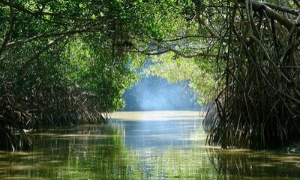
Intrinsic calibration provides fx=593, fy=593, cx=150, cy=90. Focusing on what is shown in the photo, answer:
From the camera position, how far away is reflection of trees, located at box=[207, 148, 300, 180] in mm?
6566

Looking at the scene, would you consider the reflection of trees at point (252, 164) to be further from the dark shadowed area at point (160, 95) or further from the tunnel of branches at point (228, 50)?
the dark shadowed area at point (160, 95)

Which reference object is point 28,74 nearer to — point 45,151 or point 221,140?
point 45,151

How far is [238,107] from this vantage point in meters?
9.13

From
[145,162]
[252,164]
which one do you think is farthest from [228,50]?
[145,162]

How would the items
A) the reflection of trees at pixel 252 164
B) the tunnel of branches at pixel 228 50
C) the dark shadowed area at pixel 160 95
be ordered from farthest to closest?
the dark shadowed area at pixel 160 95 → the tunnel of branches at pixel 228 50 → the reflection of trees at pixel 252 164

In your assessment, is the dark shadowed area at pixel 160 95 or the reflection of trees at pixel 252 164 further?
the dark shadowed area at pixel 160 95

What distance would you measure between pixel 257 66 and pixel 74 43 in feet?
24.3

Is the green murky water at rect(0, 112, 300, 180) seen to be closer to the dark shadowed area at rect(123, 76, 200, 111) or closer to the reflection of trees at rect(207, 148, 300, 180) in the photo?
the reflection of trees at rect(207, 148, 300, 180)

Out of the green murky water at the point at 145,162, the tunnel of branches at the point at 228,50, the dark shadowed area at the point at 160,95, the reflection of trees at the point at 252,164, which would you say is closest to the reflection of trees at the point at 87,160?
the green murky water at the point at 145,162

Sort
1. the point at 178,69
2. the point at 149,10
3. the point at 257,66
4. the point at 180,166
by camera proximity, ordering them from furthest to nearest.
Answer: the point at 178,69, the point at 149,10, the point at 257,66, the point at 180,166

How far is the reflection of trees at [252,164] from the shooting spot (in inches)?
259

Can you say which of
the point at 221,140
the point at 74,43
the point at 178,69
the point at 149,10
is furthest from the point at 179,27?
the point at 178,69

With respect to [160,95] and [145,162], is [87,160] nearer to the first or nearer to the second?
[145,162]

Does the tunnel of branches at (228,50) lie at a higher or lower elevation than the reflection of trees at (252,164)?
higher
